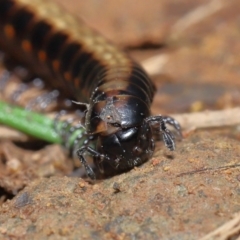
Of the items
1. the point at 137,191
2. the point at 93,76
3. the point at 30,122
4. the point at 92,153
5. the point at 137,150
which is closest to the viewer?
the point at 137,191

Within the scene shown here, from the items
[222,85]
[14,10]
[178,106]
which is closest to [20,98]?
[14,10]

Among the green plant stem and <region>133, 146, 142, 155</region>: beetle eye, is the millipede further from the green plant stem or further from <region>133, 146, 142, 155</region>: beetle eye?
the green plant stem

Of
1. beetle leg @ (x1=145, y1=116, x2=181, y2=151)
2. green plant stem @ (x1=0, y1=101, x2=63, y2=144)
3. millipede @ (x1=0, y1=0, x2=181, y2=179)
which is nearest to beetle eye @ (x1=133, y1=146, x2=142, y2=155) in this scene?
millipede @ (x1=0, y1=0, x2=181, y2=179)

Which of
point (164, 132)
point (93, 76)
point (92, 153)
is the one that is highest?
point (93, 76)

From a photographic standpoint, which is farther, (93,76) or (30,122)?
(30,122)

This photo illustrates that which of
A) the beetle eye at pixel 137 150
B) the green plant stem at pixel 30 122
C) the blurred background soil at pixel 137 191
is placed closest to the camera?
the blurred background soil at pixel 137 191

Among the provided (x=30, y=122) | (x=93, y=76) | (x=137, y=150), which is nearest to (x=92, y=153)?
(x=137, y=150)

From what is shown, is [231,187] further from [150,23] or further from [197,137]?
[150,23]

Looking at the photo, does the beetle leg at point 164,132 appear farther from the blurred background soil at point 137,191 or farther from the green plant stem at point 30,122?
the green plant stem at point 30,122

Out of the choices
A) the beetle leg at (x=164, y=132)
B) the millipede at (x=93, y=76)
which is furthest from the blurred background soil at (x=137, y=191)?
the millipede at (x=93, y=76)

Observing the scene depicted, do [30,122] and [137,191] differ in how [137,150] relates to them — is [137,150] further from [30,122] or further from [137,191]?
[30,122]
